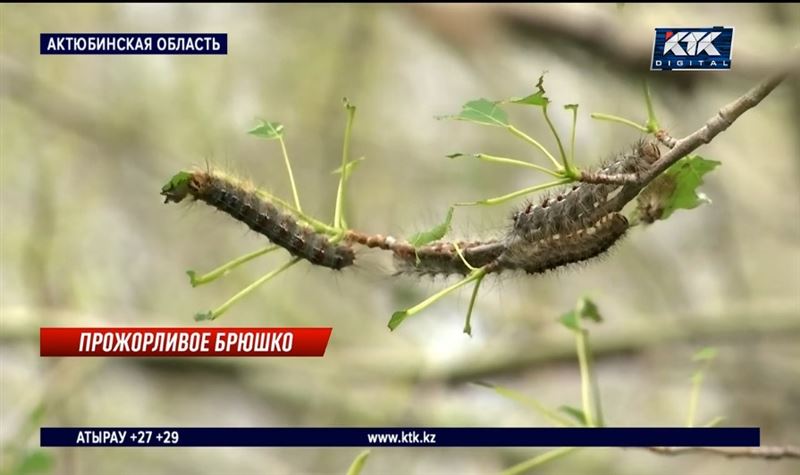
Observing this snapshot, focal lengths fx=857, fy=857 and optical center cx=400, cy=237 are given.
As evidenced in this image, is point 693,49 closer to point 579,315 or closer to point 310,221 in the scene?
point 579,315

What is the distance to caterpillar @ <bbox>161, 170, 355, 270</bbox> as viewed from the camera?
0.86 metres

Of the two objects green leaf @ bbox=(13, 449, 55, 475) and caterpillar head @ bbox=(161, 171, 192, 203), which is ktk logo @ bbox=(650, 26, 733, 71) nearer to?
caterpillar head @ bbox=(161, 171, 192, 203)

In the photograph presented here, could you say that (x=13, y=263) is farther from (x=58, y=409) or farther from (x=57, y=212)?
(x=58, y=409)

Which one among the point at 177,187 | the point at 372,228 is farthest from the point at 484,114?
the point at 372,228

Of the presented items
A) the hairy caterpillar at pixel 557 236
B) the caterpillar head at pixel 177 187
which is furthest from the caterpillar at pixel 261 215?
the hairy caterpillar at pixel 557 236

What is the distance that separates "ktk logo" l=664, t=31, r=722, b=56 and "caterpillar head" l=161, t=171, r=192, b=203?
0.60 metres

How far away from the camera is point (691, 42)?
1.06 m

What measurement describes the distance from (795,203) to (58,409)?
170cm

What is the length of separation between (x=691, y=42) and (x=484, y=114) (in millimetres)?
477

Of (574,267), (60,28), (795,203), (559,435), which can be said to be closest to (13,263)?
(60,28)

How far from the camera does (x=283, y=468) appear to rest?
2.27 meters

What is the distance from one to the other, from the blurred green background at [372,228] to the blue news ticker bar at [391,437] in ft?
1.55

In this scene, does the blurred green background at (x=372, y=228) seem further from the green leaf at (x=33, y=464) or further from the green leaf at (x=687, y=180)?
the green leaf at (x=687, y=180)
